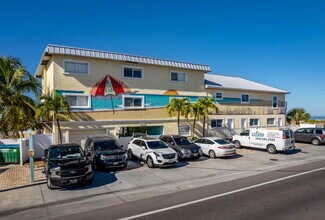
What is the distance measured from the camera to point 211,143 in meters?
18.2

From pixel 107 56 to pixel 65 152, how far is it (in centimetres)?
1067

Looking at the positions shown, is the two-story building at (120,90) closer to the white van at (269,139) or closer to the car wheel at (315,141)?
the white van at (269,139)

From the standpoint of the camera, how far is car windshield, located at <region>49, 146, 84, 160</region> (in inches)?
456

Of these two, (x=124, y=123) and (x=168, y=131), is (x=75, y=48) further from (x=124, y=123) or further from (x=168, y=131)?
(x=168, y=131)

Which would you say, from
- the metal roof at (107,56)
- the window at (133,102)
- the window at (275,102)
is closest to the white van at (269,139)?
the metal roof at (107,56)

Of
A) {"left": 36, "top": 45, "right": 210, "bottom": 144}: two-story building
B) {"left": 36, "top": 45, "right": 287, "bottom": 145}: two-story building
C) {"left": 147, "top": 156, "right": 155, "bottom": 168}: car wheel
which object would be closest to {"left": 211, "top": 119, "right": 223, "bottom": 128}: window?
{"left": 36, "top": 45, "right": 287, "bottom": 145}: two-story building

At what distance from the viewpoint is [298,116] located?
39312 millimetres

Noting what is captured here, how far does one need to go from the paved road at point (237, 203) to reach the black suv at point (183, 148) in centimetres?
528

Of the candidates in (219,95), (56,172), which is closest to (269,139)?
(219,95)

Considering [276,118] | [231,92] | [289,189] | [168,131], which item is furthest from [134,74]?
[276,118]

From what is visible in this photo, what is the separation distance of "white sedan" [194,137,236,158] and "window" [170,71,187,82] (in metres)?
8.26

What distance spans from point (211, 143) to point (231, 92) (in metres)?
12.3

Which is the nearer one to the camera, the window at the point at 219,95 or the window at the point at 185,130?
the window at the point at 185,130

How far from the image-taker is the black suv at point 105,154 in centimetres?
1355
